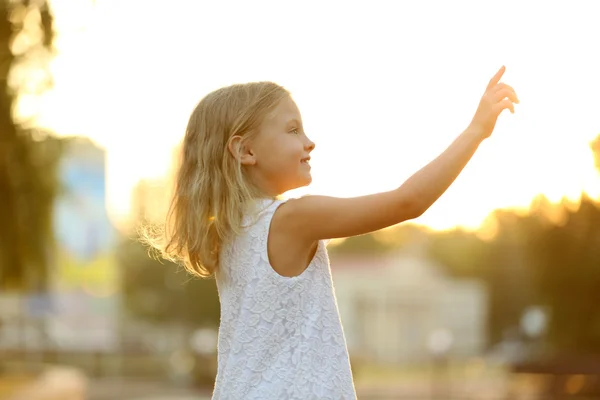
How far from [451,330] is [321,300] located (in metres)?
47.2

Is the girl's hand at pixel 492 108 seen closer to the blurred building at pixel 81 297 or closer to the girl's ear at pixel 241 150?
the girl's ear at pixel 241 150

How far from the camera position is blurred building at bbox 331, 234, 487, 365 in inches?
1844

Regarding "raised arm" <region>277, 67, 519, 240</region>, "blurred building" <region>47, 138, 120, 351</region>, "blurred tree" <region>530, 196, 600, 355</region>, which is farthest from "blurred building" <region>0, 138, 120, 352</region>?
"raised arm" <region>277, 67, 519, 240</region>

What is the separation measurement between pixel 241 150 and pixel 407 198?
0.42 meters

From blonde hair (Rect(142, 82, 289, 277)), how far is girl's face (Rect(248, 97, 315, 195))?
0.02 metres

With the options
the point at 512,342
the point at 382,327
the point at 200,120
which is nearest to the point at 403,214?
the point at 200,120

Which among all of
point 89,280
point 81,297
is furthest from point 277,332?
point 81,297

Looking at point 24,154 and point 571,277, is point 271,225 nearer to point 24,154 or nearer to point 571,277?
point 24,154

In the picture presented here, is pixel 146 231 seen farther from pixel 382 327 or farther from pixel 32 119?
pixel 382 327


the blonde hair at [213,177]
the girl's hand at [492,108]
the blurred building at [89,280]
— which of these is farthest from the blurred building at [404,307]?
the girl's hand at [492,108]

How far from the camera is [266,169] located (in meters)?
2.24

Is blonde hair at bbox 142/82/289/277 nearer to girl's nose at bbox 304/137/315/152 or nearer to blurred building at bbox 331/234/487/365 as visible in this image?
girl's nose at bbox 304/137/315/152

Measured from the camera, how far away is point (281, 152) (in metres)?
2.22

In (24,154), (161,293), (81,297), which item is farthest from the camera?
(81,297)
